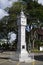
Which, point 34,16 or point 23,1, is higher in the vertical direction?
point 23,1

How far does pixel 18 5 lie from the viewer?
44094 millimetres

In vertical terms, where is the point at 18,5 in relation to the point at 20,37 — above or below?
above

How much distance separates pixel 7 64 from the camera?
2278 centimetres

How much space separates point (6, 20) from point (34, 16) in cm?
636

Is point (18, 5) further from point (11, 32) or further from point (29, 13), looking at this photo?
point (11, 32)

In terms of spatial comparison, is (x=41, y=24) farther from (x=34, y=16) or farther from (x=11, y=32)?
(x=11, y=32)

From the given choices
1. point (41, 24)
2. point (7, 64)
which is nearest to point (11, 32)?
point (41, 24)

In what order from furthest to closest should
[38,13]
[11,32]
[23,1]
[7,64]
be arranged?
[11,32], [23,1], [38,13], [7,64]

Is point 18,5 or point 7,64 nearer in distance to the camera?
point 7,64

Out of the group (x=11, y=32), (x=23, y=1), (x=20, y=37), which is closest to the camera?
(x=20, y=37)

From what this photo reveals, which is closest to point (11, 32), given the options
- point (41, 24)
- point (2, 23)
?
point (2, 23)

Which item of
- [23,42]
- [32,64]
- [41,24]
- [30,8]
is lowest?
[32,64]

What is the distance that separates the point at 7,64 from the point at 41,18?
21987 mm

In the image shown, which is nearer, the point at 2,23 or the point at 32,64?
the point at 32,64
